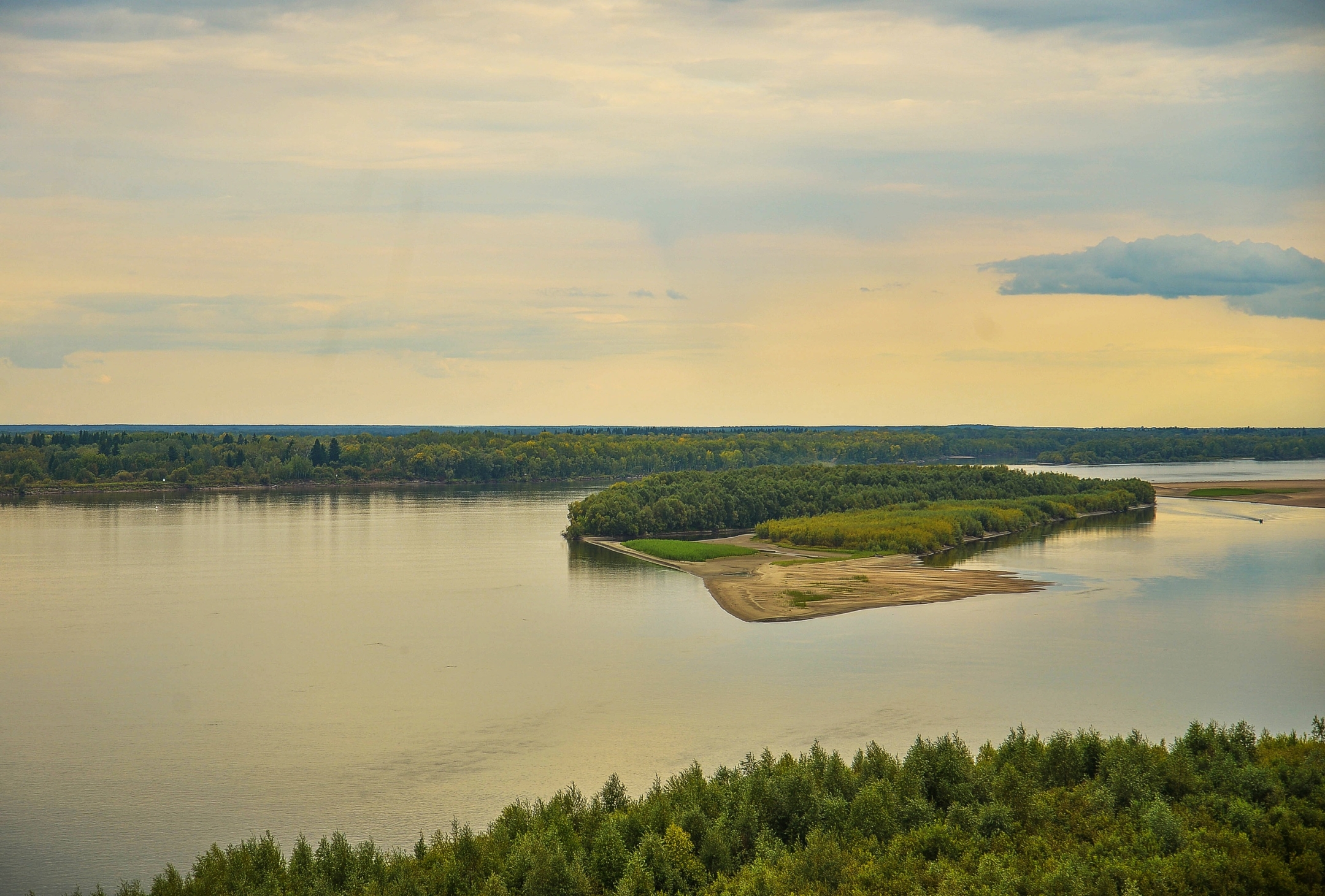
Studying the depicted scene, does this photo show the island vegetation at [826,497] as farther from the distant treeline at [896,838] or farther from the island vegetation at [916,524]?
the distant treeline at [896,838]

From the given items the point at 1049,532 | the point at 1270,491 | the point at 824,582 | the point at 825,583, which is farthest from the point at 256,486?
the point at 1270,491

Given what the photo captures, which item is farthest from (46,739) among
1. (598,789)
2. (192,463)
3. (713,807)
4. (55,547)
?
(192,463)

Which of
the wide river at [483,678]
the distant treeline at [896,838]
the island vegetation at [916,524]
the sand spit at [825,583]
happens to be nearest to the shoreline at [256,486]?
the island vegetation at [916,524]

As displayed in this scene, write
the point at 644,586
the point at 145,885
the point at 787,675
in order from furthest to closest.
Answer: the point at 644,586 < the point at 787,675 < the point at 145,885

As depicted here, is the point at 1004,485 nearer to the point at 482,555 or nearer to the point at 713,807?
the point at 482,555

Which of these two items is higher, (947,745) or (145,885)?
(947,745)

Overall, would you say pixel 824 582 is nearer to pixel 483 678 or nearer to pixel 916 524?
pixel 916 524
